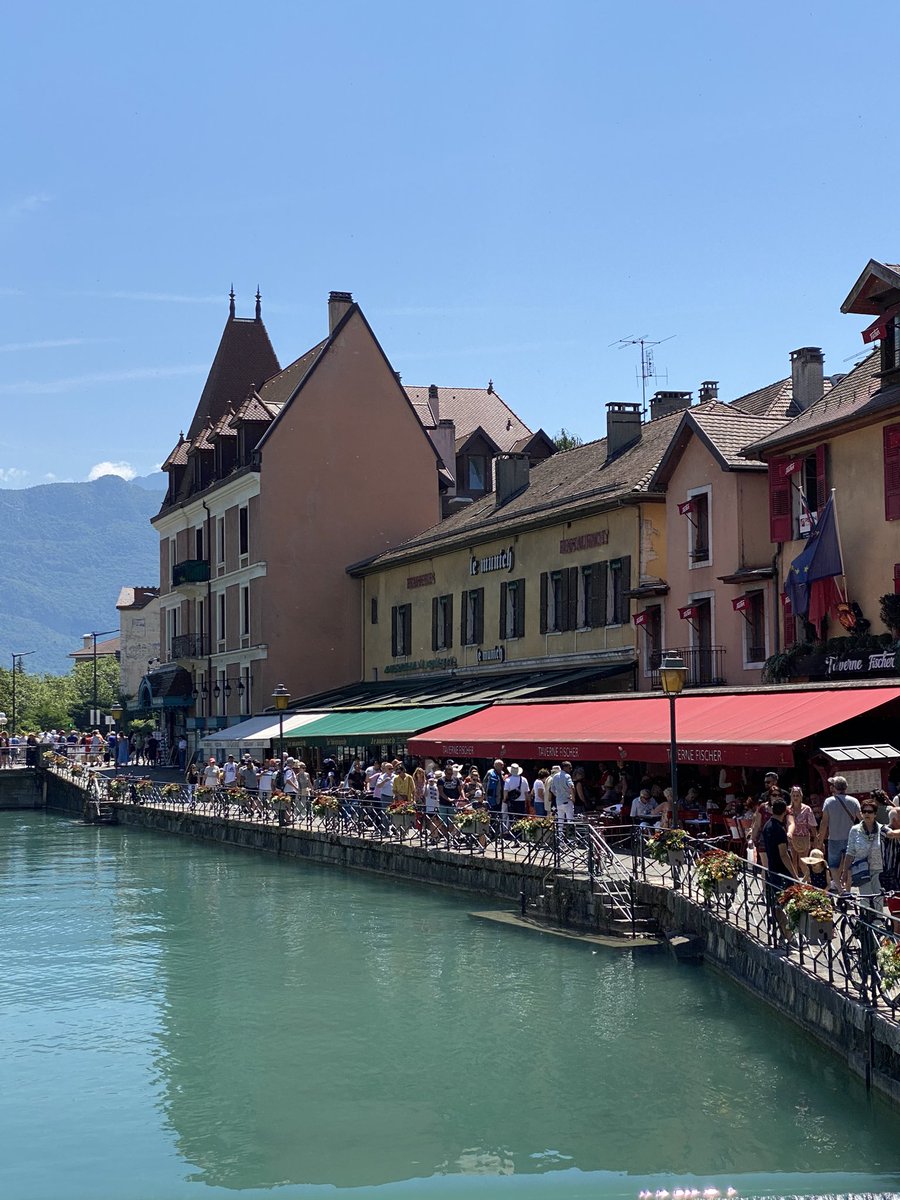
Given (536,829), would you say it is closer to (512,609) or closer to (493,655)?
(512,609)

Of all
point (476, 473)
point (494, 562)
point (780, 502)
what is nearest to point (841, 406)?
point (780, 502)

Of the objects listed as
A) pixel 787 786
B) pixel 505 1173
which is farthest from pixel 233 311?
pixel 505 1173

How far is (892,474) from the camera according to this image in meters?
28.5

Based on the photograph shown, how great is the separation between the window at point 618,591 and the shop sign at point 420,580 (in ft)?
38.8

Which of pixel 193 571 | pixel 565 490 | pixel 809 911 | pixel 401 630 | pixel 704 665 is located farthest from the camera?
pixel 193 571

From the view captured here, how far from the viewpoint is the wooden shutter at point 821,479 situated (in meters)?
30.7

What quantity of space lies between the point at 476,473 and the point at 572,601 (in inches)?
1024

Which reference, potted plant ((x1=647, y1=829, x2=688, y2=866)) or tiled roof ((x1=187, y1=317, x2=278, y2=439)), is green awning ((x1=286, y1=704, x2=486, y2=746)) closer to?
potted plant ((x1=647, y1=829, x2=688, y2=866))

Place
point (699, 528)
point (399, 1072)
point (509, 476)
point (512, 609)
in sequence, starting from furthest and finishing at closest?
point (509, 476) < point (512, 609) < point (699, 528) < point (399, 1072)

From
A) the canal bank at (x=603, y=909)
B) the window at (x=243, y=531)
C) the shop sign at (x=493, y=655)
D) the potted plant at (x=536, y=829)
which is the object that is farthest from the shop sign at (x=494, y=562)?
the potted plant at (x=536, y=829)

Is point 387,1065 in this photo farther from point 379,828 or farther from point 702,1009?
point 379,828

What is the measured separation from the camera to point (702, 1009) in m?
19.9

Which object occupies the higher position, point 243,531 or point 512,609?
point 243,531

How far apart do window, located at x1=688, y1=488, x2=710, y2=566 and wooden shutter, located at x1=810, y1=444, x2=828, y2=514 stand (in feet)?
15.0
